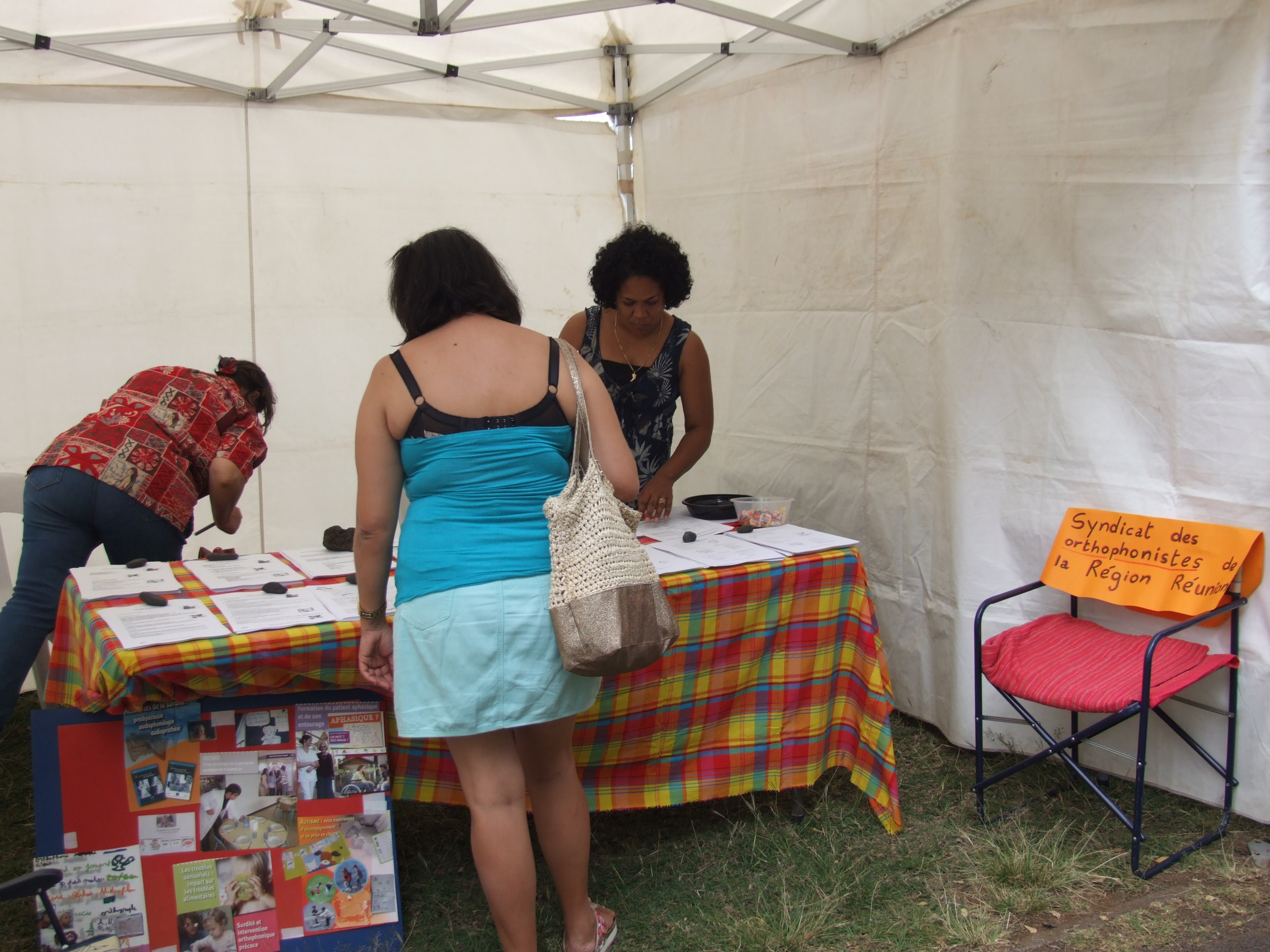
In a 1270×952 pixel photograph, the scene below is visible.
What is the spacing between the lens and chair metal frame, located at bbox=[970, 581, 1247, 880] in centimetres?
219

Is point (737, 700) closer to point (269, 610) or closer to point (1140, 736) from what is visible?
point (1140, 736)

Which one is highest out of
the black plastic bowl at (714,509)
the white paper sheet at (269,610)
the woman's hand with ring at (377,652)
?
the black plastic bowl at (714,509)

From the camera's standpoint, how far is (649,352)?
9.79 ft

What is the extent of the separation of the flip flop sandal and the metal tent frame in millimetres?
2341

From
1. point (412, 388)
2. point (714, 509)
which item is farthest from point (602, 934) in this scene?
point (714, 509)

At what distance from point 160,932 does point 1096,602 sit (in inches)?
91.3

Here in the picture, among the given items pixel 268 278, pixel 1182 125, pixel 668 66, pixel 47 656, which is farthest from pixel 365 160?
pixel 1182 125

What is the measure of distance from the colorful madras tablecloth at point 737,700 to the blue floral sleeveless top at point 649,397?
0.69 meters

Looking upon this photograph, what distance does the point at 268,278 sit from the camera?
367 cm

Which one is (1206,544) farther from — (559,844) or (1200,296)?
(559,844)

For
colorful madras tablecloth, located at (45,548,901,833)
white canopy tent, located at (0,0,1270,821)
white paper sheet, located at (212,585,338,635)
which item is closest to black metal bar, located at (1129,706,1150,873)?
white canopy tent, located at (0,0,1270,821)

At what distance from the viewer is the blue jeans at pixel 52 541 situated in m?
2.30

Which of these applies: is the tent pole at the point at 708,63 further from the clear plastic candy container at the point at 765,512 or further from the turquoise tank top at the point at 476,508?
the turquoise tank top at the point at 476,508

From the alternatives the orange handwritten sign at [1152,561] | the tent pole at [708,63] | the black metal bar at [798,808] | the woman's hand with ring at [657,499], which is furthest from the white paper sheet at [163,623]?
the tent pole at [708,63]
